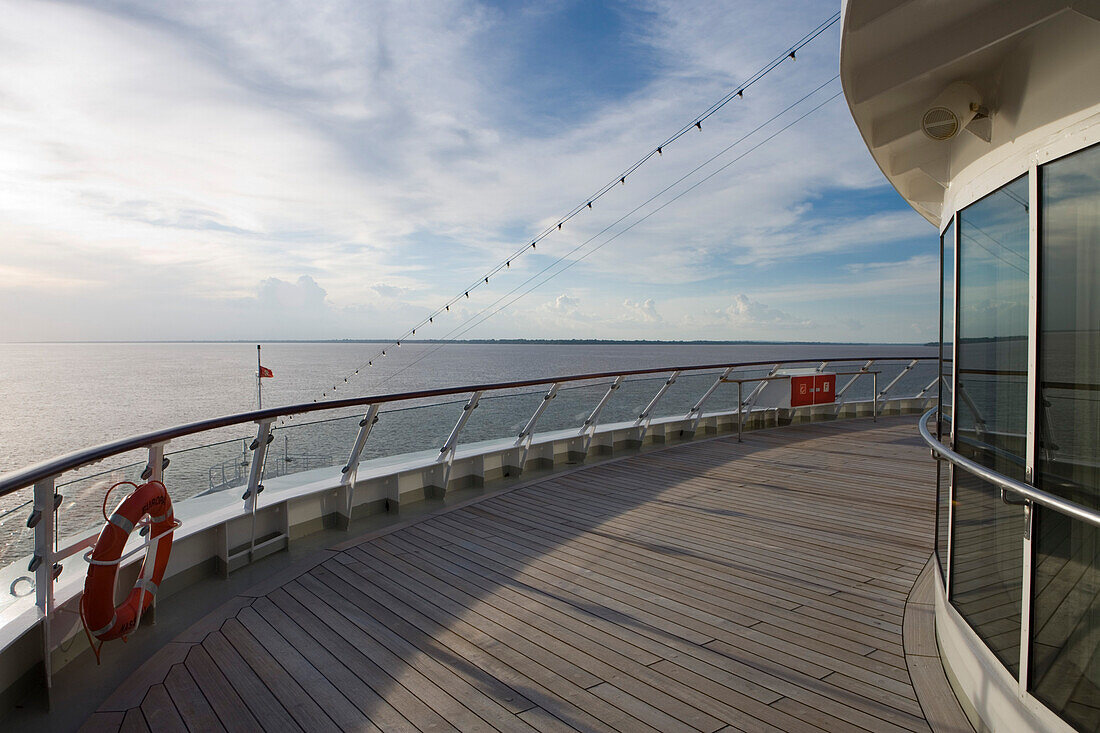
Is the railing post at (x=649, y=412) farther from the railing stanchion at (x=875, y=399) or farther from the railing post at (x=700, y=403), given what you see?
the railing stanchion at (x=875, y=399)

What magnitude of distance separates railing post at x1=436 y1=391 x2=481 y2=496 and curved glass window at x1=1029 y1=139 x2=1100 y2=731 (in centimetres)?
371

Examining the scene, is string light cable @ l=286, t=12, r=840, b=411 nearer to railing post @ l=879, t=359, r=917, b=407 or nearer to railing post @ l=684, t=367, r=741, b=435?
railing post @ l=684, t=367, r=741, b=435

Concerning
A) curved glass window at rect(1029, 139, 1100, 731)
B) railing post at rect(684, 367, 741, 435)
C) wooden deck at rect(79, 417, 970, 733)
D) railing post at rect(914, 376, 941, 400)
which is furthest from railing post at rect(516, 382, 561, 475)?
railing post at rect(914, 376, 941, 400)

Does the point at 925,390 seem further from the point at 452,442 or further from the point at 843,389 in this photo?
the point at 452,442

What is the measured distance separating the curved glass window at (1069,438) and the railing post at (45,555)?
2.74 m

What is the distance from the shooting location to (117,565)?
2084 mm

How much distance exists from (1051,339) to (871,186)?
21.2 m

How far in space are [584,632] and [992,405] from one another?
5.37 feet

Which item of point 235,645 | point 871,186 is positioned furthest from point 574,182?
point 235,645

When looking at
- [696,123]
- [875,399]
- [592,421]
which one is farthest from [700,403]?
[696,123]

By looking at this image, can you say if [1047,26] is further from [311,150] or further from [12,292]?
[12,292]

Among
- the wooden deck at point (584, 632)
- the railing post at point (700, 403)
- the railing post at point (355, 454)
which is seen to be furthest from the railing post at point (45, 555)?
the railing post at point (700, 403)

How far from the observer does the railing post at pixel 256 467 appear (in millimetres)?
3252

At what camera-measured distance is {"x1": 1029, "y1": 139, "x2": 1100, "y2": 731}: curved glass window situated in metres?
1.23
